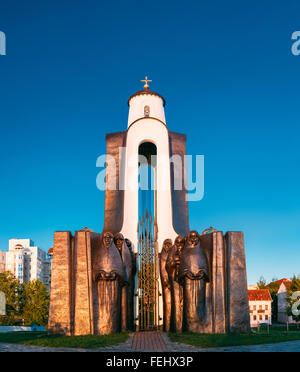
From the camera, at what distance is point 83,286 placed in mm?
11164

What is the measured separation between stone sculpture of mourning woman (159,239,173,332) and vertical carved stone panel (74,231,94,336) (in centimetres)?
280

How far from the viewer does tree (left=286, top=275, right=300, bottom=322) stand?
971 inches

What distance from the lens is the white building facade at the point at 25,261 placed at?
49.1 m

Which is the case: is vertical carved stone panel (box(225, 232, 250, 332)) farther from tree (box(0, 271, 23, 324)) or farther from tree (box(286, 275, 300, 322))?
tree (box(0, 271, 23, 324))

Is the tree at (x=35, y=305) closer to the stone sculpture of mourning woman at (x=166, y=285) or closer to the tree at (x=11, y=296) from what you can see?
the tree at (x=11, y=296)

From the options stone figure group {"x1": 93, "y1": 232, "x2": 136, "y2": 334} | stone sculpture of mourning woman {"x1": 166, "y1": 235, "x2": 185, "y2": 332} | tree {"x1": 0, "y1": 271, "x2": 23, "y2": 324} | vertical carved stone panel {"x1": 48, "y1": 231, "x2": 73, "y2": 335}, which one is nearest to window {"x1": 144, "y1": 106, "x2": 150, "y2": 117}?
stone sculpture of mourning woman {"x1": 166, "y1": 235, "x2": 185, "y2": 332}

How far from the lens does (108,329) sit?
36.0 ft

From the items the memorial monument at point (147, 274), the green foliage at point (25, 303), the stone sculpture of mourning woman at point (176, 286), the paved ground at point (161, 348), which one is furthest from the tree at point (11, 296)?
the paved ground at point (161, 348)

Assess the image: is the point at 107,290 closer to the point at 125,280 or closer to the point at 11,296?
the point at 125,280

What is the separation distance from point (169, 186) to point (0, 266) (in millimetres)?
42981

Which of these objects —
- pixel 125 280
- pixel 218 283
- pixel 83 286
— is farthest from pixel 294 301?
pixel 83 286

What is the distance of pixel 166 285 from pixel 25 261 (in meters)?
43.4

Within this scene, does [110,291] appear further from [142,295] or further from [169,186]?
[169,186]
